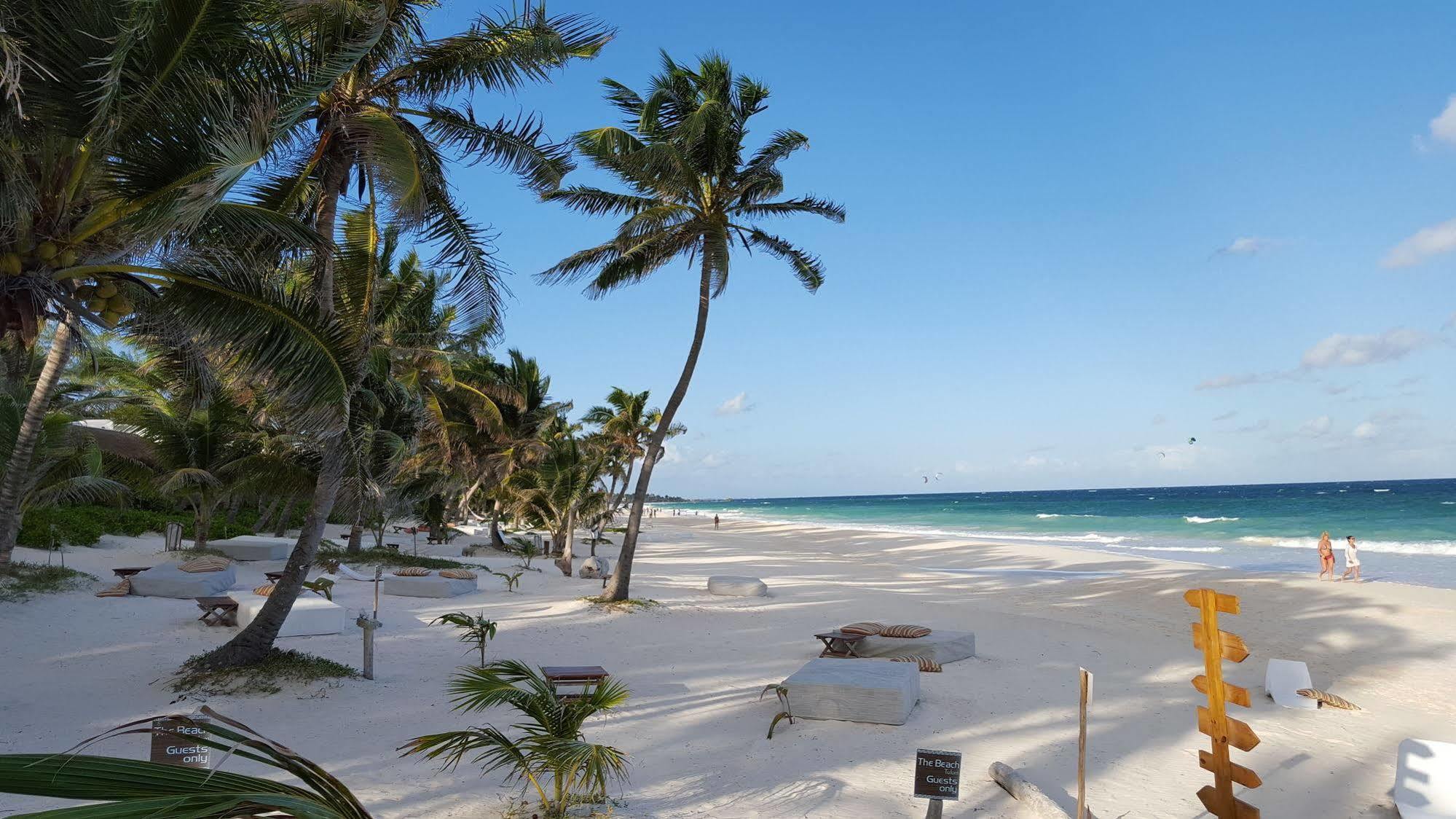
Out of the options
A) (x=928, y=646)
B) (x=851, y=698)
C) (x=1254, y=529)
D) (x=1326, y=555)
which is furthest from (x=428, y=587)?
(x=1254, y=529)

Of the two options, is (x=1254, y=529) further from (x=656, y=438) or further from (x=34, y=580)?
(x=34, y=580)

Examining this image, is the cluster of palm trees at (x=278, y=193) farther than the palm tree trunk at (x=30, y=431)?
No

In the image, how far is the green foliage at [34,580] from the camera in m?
11.3

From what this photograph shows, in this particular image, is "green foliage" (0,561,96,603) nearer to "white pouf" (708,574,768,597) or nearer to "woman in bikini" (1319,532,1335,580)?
"white pouf" (708,574,768,597)

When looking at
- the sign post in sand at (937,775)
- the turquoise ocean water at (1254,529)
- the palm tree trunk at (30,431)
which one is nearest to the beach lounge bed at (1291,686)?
the sign post in sand at (937,775)

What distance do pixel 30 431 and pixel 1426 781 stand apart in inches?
533

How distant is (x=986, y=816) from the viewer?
576 centimetres

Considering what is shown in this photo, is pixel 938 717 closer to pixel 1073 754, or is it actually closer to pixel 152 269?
pixel 1073 754

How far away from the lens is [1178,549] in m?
36.5

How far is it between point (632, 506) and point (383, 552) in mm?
10597

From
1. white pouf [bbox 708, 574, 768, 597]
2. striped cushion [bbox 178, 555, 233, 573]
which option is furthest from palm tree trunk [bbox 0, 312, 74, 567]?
white pouf [bbox 708, 574, 768, 597]

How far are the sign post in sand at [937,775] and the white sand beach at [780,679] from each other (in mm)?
883

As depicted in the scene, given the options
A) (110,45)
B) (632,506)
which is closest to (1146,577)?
(632,506)

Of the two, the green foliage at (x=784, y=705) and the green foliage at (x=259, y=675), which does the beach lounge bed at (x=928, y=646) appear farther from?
the green foliage at (x=259, y=675)
